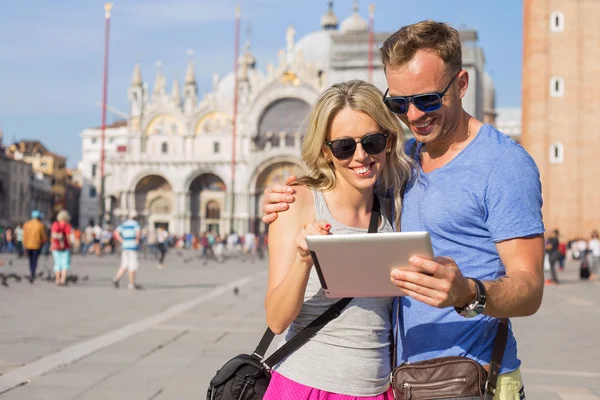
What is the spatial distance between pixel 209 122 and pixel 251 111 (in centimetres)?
438

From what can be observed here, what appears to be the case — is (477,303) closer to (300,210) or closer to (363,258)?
(363,258)

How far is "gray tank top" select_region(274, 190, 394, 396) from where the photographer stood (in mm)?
2209

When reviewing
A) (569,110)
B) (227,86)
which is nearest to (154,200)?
(227,86)

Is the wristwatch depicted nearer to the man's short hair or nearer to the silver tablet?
the silver tablet

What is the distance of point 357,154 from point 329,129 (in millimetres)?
118

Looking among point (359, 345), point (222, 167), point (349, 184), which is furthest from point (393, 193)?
point (222, 167)

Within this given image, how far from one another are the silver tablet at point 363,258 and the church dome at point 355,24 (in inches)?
2531

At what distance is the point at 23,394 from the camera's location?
4715 mm

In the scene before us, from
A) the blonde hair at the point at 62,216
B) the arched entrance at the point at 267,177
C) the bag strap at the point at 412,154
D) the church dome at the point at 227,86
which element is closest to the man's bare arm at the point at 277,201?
the bag strap at the point at 412,154

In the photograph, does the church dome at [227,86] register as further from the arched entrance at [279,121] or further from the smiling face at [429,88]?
the smiling face at [429,88]

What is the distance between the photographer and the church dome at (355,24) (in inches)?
2551

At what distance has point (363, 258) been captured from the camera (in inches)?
72.4

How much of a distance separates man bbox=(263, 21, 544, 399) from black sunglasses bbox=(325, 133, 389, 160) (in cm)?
10

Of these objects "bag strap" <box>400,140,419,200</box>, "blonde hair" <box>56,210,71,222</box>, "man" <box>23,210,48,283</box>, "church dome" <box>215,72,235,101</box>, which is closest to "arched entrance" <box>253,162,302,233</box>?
"church dome" <box>215,72,235,101</box>
